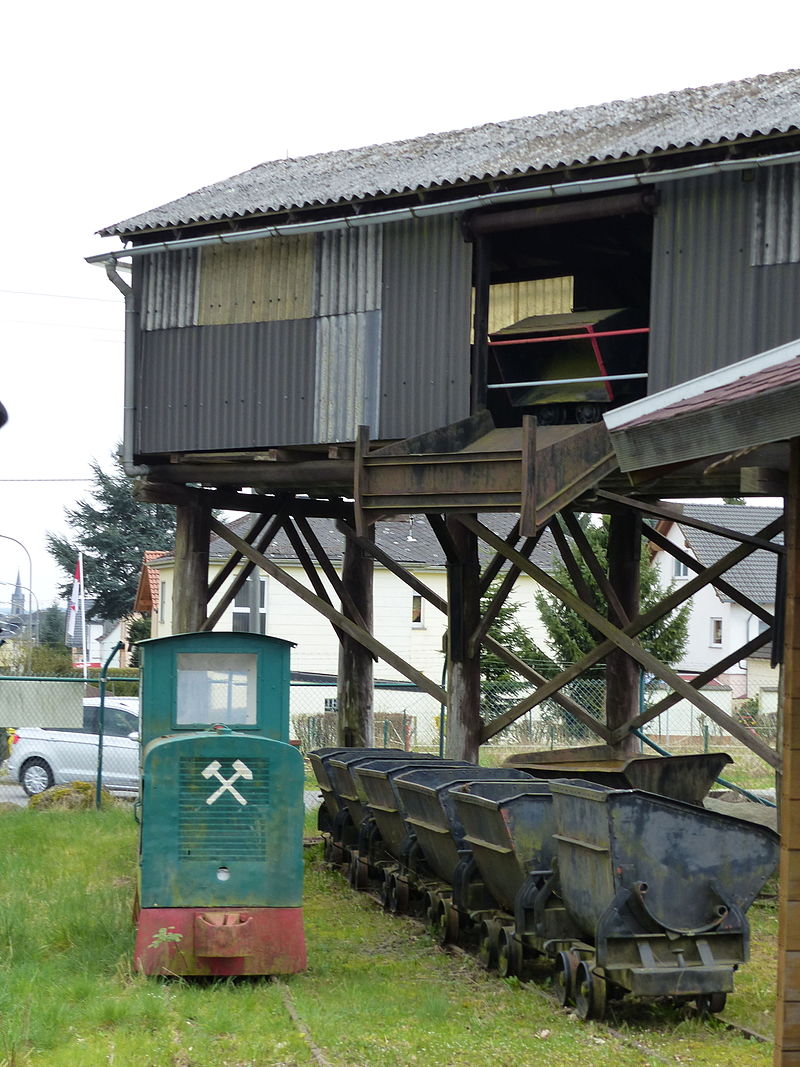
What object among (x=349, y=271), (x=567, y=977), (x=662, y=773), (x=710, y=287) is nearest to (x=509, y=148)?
(x=349, y=271)

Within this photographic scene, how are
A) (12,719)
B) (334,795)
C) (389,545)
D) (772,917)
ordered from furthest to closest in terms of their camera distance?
(389,545) < (12,719) < (334,795) < (772,917)

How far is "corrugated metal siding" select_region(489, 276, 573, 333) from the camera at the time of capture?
18500 millimetres

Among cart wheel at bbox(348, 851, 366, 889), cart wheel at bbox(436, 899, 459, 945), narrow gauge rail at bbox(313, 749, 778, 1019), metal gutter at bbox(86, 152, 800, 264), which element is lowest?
cart wheel at bbox(348, 851, 366, 889)

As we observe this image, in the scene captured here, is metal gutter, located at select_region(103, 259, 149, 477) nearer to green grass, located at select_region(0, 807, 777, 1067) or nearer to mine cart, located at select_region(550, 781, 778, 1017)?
green grass, located at select_region(0, 807, 777, 1067)

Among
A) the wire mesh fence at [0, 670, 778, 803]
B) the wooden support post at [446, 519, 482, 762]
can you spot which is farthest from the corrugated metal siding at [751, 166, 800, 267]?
the wire mesh fence at [0, 670, 778, 803]

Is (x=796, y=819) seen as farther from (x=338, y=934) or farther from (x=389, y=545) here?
(x=389, y=545)

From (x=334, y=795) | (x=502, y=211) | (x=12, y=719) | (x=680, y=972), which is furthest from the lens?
(x=12, y=719)

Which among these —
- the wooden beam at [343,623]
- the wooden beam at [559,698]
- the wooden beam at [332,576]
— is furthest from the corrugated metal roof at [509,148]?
the wooden beam at [559,698]

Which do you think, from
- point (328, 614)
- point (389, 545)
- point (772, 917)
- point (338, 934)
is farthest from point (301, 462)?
point (389, 545)

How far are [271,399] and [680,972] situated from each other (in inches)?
378

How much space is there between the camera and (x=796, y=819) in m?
5.70

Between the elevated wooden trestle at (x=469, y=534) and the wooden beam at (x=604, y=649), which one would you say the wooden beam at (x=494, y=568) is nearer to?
the elevated wooden trestle at (x=469, y=534)

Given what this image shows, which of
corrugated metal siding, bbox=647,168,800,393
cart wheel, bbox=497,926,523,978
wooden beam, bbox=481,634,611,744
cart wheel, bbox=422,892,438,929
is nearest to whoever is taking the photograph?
cart wheel, bbox=497,926,523,978

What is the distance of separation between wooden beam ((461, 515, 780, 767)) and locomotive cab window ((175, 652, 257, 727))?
507 centimetres
